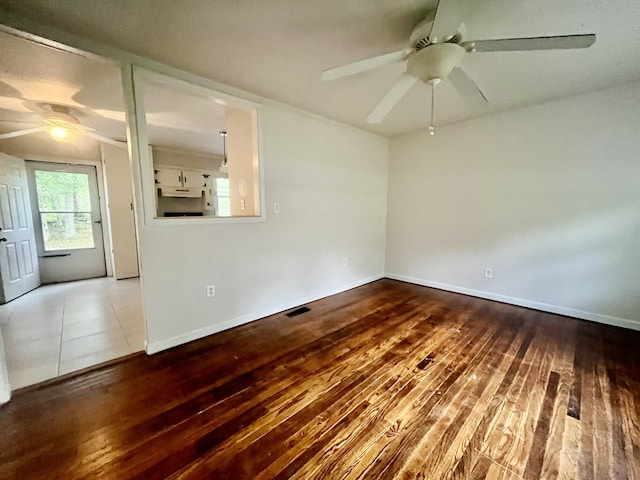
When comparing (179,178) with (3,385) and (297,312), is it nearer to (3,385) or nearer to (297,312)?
(297,312)

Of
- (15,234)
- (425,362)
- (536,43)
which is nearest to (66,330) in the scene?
(15,234)

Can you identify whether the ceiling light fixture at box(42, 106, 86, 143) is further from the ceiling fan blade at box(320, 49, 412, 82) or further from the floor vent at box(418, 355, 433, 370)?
the floor vent at box(418, 355, 433, 370)

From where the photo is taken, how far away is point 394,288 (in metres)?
3.98

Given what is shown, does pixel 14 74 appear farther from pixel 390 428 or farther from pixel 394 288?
pixel 394 288

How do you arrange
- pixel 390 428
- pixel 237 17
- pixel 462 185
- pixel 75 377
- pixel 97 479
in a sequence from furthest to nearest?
pixel 462 185 → pixel 75 377 → pixel 237 17 → pixel 390 428 → pixel 97 479

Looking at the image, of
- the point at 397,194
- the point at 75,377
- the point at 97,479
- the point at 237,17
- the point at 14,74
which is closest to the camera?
the point at 97,479

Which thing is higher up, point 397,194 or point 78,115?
point 78,115

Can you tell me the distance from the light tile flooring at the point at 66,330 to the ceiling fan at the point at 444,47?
280 cm

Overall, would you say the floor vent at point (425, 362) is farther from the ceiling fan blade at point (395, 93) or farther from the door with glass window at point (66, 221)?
the door with glass window at point (66, 221)

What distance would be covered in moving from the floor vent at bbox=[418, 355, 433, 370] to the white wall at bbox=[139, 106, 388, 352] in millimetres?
1631

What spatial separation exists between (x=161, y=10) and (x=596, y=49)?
2.93 meters

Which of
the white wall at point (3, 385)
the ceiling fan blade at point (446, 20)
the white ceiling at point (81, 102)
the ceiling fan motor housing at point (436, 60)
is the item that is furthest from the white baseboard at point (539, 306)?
the white wall at point (3, 385)

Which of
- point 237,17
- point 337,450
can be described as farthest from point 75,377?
point 237,17

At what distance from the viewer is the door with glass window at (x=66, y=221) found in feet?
13.5
